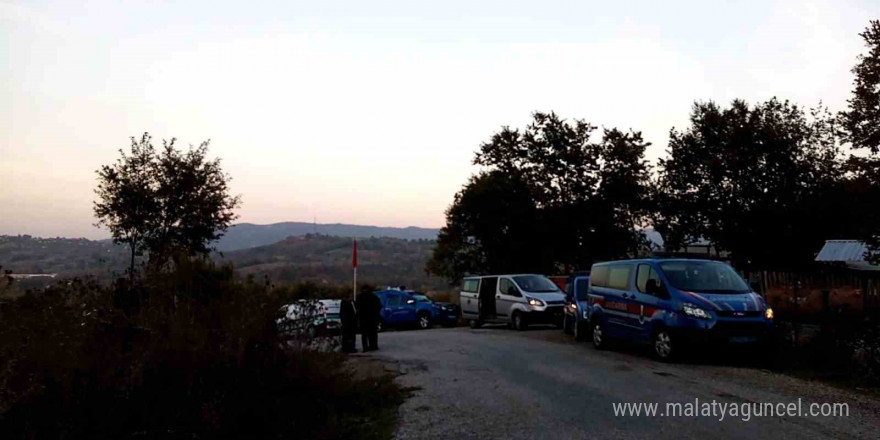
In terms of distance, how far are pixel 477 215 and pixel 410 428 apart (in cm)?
3940

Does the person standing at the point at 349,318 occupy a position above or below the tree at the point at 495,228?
below

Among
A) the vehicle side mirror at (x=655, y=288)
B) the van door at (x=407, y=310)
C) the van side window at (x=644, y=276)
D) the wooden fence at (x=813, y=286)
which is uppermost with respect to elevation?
the van side window at (x=644, y=276)

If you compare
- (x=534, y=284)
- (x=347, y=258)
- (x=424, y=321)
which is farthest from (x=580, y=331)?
(x=347, y=258)

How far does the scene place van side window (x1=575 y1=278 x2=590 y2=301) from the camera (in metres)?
20.6

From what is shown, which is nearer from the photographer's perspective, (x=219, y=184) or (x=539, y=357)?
(x=539, y=357)

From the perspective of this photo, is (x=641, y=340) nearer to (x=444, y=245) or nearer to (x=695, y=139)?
(x=695, y=139)

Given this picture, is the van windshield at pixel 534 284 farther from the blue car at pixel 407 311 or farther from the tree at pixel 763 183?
the tree at pixel 763 183

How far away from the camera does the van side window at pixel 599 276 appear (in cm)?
1769

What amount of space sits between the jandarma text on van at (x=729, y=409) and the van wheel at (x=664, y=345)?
4475 mm

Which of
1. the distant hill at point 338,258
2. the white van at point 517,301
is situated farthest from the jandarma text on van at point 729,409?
the distant hill at point 338,258

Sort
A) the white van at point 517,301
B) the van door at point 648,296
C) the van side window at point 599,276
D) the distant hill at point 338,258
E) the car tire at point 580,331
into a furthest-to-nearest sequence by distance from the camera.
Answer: the distant hill at point 338,258
the white van at point 517,301
the car tire at point 580,331
the van side window at point 599,276
the van door at point 648,296

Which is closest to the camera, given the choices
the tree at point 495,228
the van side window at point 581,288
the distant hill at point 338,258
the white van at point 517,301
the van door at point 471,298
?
the van side window at point 581,288

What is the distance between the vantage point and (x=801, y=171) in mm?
38406

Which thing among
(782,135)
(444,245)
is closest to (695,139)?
(782,135)
